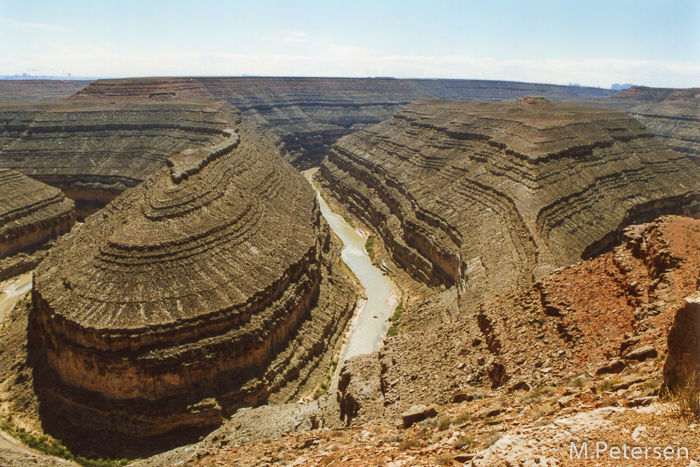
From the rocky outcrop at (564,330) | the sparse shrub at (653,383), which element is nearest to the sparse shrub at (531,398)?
the rocky outcrop at (564,330)

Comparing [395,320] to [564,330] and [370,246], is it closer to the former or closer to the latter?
[370,246]

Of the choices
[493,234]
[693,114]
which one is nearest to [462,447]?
[493,234]

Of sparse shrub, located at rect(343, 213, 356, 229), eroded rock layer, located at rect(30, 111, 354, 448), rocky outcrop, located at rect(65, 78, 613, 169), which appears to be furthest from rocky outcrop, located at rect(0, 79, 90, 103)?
eroded rock layer, located at rect(30, 111, 354, 448)

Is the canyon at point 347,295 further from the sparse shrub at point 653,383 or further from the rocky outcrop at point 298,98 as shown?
the rocky outcrop at point 298,98

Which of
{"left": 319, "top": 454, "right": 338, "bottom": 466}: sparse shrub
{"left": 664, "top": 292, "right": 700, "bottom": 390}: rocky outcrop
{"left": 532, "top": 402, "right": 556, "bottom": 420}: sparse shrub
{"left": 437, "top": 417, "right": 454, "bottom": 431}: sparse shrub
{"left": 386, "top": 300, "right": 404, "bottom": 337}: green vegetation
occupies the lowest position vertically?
{"left": 386, "top": 300, "right": 404, "bottom": 337}: green vegetation

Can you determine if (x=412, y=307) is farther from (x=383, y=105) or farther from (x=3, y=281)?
(x=383, y=105)

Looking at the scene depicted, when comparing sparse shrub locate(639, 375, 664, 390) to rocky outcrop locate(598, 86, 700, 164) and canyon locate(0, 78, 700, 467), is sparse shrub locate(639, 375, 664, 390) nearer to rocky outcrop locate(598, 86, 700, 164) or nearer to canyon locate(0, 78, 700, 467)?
canyon locate(0, 78, 700, 467)
